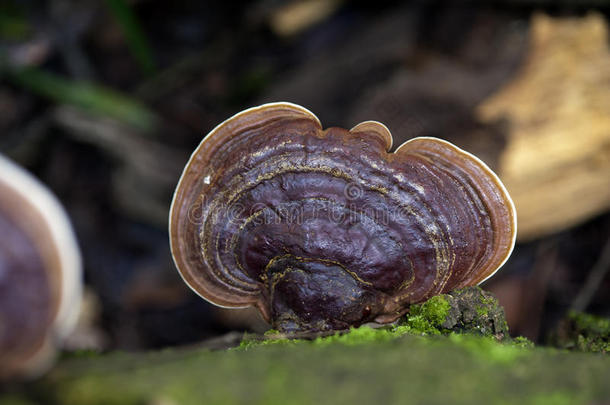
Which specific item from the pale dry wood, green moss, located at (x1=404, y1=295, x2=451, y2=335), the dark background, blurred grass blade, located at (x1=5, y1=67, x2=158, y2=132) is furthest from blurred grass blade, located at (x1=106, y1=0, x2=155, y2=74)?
green moss, located at (x1=404, y1=295, x2=451, y2=335)

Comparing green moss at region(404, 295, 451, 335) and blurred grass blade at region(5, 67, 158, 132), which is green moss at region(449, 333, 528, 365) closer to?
green moss at region(404, 295, 451, 335)

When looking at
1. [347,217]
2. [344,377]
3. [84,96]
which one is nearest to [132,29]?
[84,96]

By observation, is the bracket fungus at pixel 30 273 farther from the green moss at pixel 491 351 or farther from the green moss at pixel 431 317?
the green moss at pixel 431 317

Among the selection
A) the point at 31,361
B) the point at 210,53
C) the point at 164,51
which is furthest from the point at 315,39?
the point at 31,361

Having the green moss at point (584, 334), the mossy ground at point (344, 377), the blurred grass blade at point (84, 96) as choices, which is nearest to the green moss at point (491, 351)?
the mossy ground at point (344, 377)

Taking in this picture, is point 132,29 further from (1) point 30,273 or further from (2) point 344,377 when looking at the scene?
(2) point 344,377

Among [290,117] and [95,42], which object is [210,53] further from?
[290,117]
